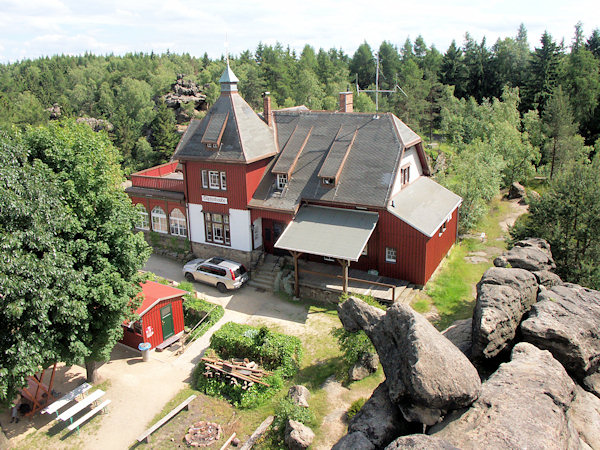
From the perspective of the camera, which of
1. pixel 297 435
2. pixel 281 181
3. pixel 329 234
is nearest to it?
pixel 297 435

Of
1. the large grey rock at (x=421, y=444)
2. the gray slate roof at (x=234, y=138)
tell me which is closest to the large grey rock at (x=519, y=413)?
the large grey rock at (x=421, y=444)

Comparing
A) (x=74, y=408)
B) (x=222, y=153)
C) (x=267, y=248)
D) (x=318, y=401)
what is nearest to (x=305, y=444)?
(x=318, y=401)

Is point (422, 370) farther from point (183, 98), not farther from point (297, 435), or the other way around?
point (183, 98)

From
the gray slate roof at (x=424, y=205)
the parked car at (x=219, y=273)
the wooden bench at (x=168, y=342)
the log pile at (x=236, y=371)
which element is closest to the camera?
the log pile at (x=236, y=371)

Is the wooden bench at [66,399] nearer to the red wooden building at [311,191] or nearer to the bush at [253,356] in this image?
the bush at [253,356]

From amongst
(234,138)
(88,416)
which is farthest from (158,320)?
(234,138)
